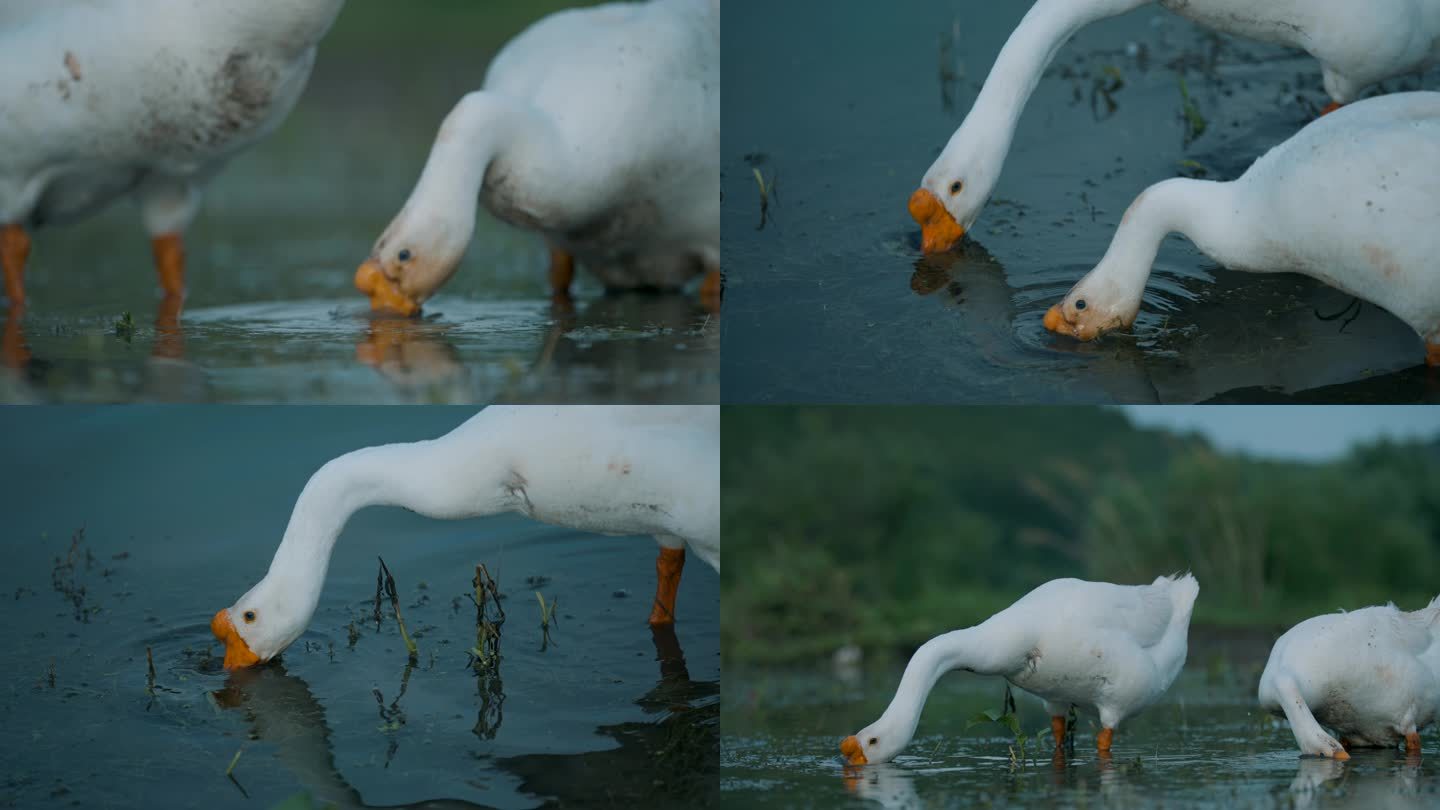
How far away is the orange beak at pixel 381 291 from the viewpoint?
5523mm

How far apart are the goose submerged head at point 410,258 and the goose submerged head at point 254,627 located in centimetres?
117

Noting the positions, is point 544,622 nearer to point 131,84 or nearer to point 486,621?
point 486,621

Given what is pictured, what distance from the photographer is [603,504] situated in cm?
510

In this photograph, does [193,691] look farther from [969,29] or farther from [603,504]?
[969,29]

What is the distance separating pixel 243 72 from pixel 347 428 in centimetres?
174

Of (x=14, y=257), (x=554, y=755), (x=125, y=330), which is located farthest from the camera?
(x=14, y=257)

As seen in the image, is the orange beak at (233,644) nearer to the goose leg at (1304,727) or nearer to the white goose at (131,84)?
the white goose at (131,84)

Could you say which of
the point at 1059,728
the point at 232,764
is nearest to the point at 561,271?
the point at 1059,728

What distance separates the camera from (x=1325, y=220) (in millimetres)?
5000

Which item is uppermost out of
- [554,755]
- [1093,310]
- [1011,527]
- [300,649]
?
[1093,310]

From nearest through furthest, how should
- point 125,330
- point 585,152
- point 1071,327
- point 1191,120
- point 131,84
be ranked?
point 1071,327, point 125,330, point 585,152, point 131,84, point 1191,120

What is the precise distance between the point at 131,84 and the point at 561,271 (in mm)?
1987

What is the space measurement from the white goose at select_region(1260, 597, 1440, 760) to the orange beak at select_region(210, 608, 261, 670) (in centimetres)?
353

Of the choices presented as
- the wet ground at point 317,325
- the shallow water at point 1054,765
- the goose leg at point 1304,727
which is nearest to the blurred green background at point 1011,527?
the shallow water at point 1054,765
